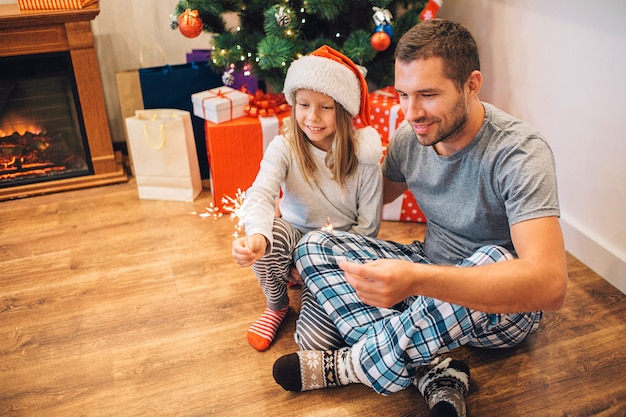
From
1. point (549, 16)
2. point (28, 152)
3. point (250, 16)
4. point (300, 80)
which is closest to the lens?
point (300, 80)

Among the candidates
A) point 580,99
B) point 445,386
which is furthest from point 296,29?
point 445,386

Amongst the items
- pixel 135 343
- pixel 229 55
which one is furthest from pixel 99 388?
pixel 229 55

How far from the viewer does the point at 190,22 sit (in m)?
2.18

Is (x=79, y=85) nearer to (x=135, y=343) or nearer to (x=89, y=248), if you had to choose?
(x=89, y=248)

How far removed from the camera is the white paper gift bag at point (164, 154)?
2.35 m

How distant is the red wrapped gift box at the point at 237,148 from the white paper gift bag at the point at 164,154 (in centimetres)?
15

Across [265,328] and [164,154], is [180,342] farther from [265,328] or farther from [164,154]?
[164,154]

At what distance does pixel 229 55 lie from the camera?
2266 millimetres

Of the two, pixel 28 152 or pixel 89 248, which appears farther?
pixel 28 152

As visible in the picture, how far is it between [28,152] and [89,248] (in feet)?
2.48

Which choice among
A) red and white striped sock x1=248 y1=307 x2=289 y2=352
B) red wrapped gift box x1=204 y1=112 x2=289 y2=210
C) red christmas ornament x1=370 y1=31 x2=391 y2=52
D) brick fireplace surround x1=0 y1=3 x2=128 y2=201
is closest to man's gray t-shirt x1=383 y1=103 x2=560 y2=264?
red and white striped sock x1=248 y1=307 x2=289 y2=352

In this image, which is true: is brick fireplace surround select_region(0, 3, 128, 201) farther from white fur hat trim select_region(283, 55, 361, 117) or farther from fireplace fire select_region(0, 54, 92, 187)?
white fur hat trim select_region(283, 55, 361, 117)

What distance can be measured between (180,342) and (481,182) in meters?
1.03

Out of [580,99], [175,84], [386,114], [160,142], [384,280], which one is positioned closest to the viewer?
[384,280]
